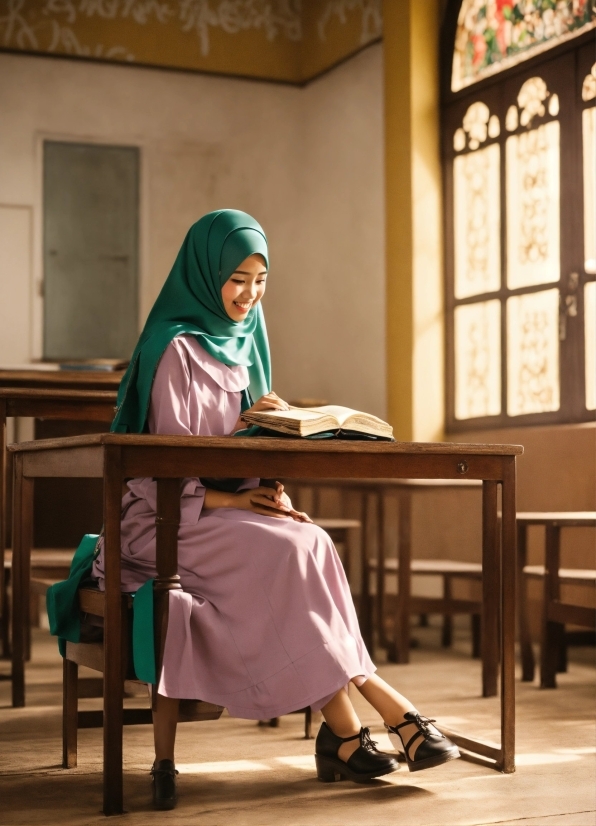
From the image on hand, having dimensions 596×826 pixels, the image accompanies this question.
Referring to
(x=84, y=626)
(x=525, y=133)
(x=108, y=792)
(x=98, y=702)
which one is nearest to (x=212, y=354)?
(x=84, y=626)

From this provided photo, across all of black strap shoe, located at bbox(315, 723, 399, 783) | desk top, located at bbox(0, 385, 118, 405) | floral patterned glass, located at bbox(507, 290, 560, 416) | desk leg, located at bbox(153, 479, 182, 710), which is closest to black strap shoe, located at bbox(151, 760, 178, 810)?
desk leg, located at bbox(153, 479, 182, 710)

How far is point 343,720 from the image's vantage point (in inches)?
97.2

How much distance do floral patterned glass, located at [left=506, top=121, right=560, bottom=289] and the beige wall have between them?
36.6 inches

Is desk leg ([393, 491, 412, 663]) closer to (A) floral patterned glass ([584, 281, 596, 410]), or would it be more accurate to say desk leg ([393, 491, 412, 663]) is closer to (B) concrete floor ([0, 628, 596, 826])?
(B) concrete floor ([0, 628, 596, 826])

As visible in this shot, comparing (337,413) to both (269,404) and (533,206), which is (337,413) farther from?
(533,206)

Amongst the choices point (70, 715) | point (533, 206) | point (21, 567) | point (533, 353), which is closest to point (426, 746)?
point (70, 715)

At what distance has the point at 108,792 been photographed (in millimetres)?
2279

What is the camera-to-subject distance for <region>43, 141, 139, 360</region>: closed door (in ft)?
22.0

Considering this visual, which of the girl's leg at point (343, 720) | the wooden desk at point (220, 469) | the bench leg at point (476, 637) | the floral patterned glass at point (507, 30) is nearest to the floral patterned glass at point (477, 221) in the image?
the floral patterned glass at point (507, 30)

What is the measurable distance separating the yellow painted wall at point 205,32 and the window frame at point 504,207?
30.1 inches

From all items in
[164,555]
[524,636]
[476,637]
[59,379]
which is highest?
[59,379]

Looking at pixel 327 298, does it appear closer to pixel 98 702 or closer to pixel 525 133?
pixel 525 133

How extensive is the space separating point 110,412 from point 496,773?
5.25 feet

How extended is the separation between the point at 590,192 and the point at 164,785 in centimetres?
354
